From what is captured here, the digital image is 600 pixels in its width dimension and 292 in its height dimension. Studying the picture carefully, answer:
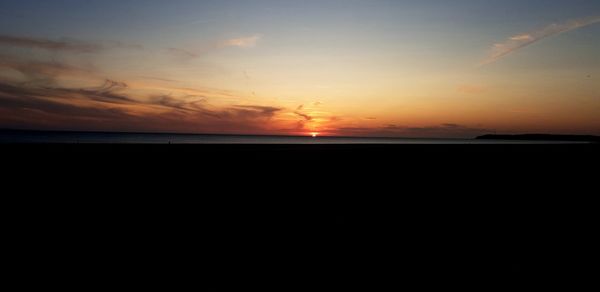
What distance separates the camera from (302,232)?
240 inches

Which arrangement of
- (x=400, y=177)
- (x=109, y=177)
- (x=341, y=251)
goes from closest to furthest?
(x=341, y=251) → (x=109, y=177) → (x=400, y=177)

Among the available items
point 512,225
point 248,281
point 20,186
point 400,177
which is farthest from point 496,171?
point 20,186

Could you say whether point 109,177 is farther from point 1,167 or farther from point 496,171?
point 496,171

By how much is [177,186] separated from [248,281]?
680cm

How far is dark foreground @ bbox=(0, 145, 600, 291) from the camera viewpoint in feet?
14.2

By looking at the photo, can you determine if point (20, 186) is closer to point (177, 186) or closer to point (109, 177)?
point (109, 177)

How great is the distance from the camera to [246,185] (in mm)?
10648

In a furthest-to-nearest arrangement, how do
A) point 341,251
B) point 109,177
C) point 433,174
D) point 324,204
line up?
1. point 433,174
2. point 109,177
3. point 324,204
4. point 341,251

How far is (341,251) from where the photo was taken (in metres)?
5.23

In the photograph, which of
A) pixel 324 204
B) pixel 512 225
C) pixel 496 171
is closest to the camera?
pixel 512 225

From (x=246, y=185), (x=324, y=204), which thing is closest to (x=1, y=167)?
(x=246, y=185)

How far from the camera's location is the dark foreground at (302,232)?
4.32m

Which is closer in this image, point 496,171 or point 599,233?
point 599,233

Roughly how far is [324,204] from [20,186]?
818 cm
